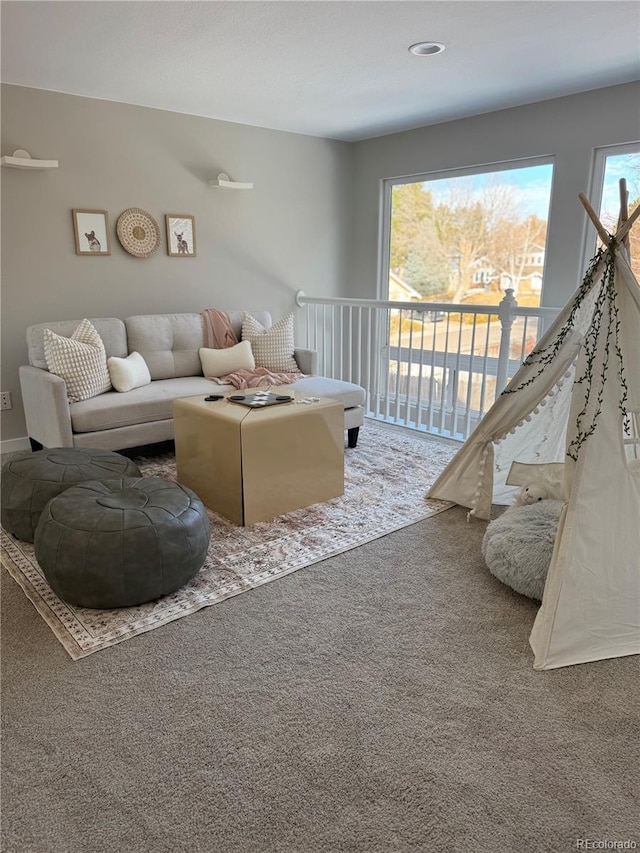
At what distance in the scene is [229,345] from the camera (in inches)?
181

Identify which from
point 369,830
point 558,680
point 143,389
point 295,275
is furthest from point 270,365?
point 369,830

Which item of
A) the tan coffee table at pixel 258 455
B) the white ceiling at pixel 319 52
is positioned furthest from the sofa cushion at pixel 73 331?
the white ceiling at pixel 319 52

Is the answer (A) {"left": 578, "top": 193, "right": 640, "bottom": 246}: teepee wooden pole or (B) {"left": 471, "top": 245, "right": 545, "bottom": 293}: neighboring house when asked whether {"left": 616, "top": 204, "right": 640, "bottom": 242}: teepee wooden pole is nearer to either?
(A) {"left": 578, "top": 193, "right": 640, "bottom": 246}: teepee wooden pole

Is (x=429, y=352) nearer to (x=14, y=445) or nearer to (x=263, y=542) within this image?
(x=263, y=542)

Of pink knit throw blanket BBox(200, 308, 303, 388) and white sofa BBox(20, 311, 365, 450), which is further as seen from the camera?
pink knit throw blanket BBox(200, 308, 303, 388)

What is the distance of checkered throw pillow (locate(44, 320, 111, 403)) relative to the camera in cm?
354

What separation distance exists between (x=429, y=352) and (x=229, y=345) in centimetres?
172

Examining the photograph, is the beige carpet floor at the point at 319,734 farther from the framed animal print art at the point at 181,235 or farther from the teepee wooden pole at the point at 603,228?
the framed animal print art at the point at 181,235

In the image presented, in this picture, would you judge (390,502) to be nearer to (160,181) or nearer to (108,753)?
(108,753)

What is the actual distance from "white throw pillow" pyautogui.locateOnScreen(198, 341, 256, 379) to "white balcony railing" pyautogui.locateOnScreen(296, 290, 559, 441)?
975 mm

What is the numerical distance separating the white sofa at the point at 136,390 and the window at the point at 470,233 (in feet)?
4.89

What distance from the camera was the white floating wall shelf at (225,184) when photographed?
470 cm

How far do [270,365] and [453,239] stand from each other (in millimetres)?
1939

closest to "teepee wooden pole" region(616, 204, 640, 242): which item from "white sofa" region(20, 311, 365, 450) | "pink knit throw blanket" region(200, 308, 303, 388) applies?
"white sofa" region(20, 311, 365, 450)
